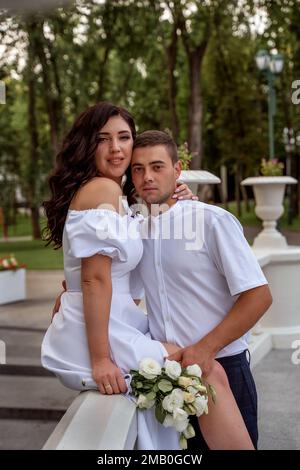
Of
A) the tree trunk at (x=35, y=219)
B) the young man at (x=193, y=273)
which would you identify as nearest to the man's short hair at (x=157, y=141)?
the young man at (x=193, y=273)

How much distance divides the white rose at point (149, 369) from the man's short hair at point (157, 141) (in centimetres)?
74

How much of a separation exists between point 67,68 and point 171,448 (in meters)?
18.7

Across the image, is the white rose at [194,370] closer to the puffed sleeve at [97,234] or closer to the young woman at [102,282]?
the young woman at [102,282]

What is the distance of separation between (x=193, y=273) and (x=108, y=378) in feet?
1.59

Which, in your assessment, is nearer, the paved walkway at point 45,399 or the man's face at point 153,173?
the man's face at point 153,173

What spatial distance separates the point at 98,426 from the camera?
6.88 feet

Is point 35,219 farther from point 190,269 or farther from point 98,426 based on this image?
point 98,426

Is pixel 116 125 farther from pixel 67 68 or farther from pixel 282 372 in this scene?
pixel 67 68

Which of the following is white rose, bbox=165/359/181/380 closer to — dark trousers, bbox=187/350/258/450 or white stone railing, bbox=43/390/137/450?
white stone railing, bbox=43/390/137/450

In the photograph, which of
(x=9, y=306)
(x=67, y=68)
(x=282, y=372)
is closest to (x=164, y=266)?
(x=282, y=372)

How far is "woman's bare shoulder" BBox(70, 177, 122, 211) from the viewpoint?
7.77 feet

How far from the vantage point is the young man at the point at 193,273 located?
7.58 feet

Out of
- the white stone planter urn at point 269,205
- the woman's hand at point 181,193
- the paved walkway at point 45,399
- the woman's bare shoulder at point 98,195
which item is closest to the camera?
the woman's bare shoulder at point 98,195
